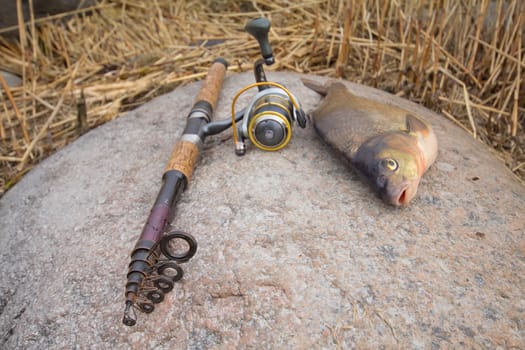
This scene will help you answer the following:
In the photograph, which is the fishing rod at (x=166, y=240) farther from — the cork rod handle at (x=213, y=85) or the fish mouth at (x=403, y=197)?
the fish mouth at (x=403, y=197)

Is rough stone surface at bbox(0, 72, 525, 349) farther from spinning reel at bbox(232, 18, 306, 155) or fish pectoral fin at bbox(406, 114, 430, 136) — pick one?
fish pectoral fin at bbox(406, 114, 430, 136)

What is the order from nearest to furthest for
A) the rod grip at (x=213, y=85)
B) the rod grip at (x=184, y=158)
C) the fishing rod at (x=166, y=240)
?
the fishing rod at (x=166, y=240) < the rod grip at (x=184, y=158) < the rod grip at (x=213, y=85)

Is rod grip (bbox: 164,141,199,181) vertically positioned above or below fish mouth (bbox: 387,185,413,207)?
above

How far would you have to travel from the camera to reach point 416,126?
2.26 m

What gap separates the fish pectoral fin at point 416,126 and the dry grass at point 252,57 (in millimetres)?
1141

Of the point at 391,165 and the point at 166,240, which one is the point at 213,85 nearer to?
the point at 391,165

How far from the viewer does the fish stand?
1996 mm

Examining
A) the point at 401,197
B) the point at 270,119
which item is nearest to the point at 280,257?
the point at 401,197

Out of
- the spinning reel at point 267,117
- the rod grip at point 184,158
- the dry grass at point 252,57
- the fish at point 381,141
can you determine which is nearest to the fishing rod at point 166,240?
the rod grip at point 184,158

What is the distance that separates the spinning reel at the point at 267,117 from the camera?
7.44 ft

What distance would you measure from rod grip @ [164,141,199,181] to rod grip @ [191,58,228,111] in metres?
0.48

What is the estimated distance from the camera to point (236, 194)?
221 centimetres

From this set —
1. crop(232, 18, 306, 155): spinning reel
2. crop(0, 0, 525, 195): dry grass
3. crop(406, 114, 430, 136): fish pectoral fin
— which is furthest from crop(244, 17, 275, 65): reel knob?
crop(0, 0, 525, 195): dry grass

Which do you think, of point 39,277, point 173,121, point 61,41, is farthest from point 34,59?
point 39,277
